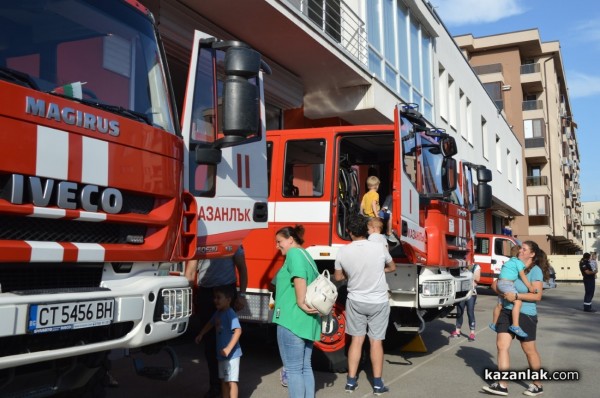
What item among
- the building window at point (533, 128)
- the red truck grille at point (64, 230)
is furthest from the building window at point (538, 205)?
the red truck grille at point (64, 230)

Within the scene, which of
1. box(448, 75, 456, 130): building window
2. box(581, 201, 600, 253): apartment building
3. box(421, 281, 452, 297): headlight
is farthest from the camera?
box(581, 201, 600, 253): apartment building

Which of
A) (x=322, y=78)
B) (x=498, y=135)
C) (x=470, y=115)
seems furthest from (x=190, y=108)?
(x=498, y=135)

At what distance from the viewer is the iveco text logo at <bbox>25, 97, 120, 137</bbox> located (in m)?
3.01

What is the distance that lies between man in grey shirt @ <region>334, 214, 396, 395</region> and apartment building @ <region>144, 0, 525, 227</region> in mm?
2355

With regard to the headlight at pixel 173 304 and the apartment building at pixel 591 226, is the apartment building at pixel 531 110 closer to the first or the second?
the headlight at pixel 173 304

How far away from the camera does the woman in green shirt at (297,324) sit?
4.33m

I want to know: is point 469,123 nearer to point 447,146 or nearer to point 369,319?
point 447,146

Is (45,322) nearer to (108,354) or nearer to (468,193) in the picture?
(108,354)

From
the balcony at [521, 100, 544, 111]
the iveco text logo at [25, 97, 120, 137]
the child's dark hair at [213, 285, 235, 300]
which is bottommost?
the child's dark hair at [213, 285, 235, 300]

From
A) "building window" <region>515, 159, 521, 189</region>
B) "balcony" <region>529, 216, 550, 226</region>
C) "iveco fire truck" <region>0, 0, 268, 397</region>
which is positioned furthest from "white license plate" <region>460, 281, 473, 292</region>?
"balcony" <region>529, 216, 550, 226</region>

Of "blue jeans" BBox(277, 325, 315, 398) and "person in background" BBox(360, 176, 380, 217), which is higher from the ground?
"person in background" BBox(360, 176, 380, 217)

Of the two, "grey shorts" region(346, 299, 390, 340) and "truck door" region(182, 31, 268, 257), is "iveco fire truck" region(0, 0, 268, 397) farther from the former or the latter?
"grey shorts" region(346, 299, 390, 340)

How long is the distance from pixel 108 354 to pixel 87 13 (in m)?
2.23

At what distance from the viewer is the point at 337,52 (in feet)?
36.2
